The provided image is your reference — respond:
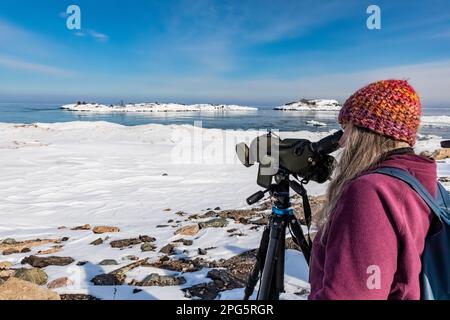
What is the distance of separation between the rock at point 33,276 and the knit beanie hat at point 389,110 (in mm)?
4032

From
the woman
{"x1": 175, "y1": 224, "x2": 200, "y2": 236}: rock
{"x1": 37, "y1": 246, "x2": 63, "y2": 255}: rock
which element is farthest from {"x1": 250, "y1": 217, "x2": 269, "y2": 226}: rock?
the woman

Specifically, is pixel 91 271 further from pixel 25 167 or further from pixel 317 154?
pixel 25 167

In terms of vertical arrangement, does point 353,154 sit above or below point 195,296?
above

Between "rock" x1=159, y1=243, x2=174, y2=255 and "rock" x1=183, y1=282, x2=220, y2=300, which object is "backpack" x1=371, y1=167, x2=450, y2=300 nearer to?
"rock" x1=183, y1=282, x2=220, y2=300

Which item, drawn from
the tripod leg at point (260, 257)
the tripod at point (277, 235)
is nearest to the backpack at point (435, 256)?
the tripod at point (277, 235)

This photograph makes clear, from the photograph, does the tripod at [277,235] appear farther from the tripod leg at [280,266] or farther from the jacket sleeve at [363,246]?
the jacket sleeve at [363,246]

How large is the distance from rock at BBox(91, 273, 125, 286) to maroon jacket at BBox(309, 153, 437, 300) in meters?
3.36

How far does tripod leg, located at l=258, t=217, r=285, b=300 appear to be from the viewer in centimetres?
196

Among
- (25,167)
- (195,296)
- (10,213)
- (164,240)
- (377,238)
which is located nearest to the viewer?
(377,238)

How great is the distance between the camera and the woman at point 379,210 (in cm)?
114

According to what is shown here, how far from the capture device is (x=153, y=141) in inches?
938

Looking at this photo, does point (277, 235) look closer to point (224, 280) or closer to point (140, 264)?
point (224, 280)
